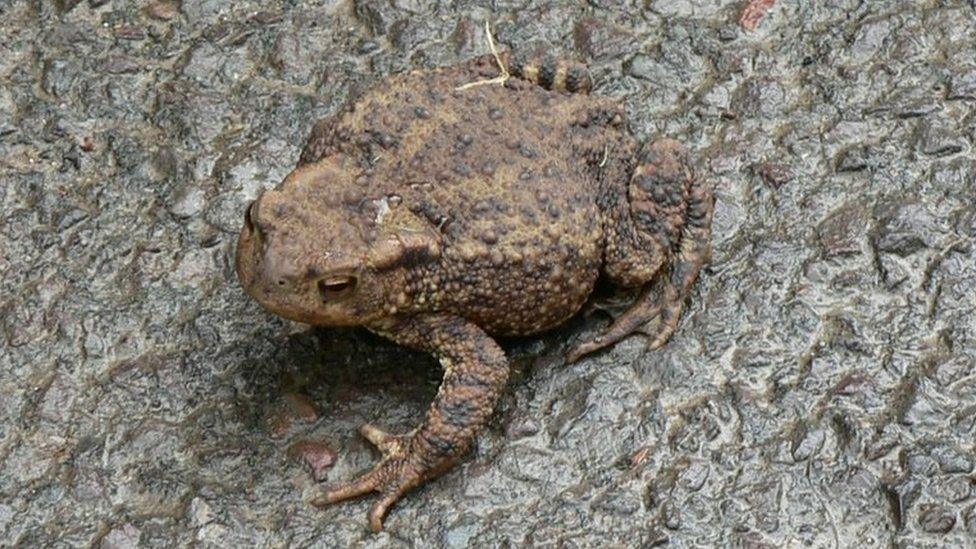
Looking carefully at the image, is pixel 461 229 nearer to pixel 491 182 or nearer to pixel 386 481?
pixel 491 182

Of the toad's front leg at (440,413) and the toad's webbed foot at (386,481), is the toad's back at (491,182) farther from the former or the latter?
the toad's webbed foot at (386,481)

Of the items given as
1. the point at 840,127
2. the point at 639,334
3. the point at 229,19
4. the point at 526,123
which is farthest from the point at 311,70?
the point at 840,127

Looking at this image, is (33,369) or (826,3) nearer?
(33,369)

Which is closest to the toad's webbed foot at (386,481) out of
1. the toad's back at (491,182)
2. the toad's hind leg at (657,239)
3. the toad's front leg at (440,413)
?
the toad's front leg at (440,413)

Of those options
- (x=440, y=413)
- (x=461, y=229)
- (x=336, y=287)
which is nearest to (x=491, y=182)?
(x=461, y=229)

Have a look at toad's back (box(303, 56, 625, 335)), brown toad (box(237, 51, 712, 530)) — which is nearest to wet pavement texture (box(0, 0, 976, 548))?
brown toad (box(237, 51, 712, 530))

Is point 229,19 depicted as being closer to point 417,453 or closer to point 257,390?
point 257,390
